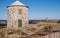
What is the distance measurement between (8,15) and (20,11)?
1983 mm

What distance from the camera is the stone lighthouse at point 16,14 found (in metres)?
25.2

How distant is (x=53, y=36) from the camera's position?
800 centimetres

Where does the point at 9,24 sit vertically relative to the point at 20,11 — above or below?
below

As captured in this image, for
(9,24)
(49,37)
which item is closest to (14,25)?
(9,24)

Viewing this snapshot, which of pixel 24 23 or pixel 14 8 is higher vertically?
pixel 14 8

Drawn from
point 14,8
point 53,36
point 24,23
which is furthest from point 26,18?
point 53,36

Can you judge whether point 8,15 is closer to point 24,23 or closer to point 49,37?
point 24,23

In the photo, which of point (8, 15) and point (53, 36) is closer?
point (53, 36)

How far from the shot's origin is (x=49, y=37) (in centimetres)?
797

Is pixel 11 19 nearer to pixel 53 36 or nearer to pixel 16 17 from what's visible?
pixel 16 17

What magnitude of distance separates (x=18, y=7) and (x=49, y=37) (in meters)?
17.7

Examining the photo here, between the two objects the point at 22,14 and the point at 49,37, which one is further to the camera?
the point at 22,14

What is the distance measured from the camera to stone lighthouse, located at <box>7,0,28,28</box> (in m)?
25.2

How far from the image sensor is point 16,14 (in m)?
25.4
